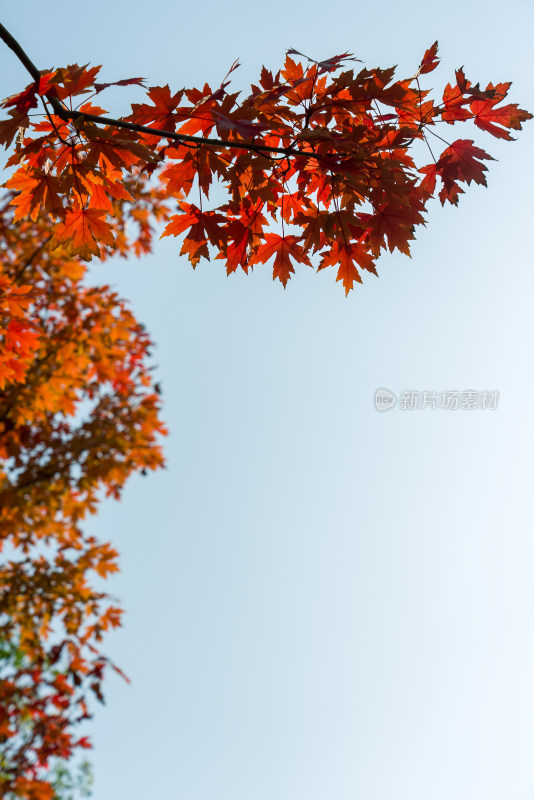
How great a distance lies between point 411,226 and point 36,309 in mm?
4777

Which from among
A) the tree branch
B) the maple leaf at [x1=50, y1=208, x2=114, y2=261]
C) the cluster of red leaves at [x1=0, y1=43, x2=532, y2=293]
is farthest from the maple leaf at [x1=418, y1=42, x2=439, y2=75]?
the maple leaf at [x1=50, y1=208, x2=114, y2=261]

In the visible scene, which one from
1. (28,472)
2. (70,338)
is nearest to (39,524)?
(28,472)

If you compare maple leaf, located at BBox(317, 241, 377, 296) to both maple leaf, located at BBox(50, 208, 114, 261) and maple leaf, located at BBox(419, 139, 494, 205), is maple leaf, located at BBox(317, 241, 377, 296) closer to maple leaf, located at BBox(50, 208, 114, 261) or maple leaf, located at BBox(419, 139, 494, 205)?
maple leaf, located at BBox(419, 139, 494, 205)

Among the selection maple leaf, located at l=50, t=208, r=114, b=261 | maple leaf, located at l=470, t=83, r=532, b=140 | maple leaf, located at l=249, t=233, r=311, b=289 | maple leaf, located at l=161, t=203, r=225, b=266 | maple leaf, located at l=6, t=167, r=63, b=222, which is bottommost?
maple leaf, located at l=50, t=208, r=114, b=261

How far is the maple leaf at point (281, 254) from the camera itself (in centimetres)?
217

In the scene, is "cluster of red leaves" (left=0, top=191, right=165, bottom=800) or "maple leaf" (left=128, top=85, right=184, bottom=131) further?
"cluster of red leaves" (left=0, top=191, right=165, bottom=800)

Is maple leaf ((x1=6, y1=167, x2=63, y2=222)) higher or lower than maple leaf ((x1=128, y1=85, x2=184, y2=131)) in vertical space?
lower

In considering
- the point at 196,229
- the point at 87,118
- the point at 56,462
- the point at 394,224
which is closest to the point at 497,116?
the point at 394,224

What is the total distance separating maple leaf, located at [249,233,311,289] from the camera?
85.4 inches

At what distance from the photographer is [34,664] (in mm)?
5180

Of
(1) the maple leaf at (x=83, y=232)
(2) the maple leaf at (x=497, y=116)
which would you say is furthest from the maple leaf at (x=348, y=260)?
(1) the maple leaf at (x=83, y=232)

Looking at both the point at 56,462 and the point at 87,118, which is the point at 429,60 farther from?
the point at 56,462

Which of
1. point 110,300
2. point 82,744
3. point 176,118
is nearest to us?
point 176,118

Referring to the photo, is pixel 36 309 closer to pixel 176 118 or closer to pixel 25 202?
pixel 25 202
